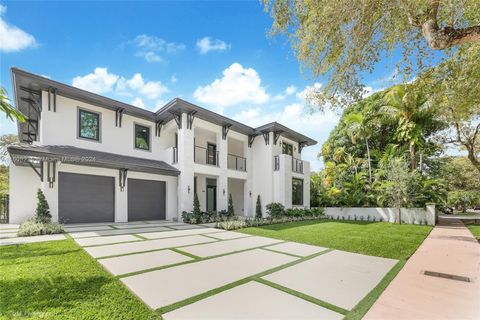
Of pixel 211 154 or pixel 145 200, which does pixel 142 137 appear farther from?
pixel 211 154

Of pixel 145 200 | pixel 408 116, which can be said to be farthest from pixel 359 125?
pixel 145 200

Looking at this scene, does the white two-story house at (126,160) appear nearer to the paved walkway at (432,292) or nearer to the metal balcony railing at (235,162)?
the metal balcony railing at (235,162)

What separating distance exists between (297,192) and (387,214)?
6071mm

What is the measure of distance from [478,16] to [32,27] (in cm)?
1130

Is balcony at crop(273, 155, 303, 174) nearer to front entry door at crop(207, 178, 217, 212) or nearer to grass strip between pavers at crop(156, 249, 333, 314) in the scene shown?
front entry door at crop(207, 178, 217, 212)

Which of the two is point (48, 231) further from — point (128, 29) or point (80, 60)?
point (128, 29)

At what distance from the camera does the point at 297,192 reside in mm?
19219

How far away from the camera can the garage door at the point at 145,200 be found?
45.6 ft

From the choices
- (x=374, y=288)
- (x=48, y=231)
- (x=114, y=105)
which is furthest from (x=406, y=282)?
(x=114, y=105)

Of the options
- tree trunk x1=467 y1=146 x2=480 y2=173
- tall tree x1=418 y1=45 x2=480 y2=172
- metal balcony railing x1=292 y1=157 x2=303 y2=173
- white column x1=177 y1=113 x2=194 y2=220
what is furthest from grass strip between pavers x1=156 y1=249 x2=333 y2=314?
metal balcony railing x1=292 y1=157 x2=303 y2=173

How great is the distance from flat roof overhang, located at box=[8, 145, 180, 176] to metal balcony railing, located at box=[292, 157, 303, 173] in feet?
29.3

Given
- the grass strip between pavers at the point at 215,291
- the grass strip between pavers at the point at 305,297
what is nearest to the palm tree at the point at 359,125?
the grass strip between pavers at the point at 215,291

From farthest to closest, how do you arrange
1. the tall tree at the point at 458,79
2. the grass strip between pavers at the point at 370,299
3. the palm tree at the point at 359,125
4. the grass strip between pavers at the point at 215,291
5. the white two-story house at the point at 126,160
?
the palm tree at the point at 359,125 < the white two-story house at the point at 126,160 < the tall tree at the point at 458,79 < the grass strip between pavers at the point at 215,291 < the grass strip between pavers at the point at 370,299

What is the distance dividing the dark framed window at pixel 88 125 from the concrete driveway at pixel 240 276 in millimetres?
6775
